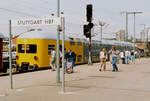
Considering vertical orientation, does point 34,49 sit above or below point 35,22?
Result: below

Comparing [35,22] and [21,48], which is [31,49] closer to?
[21,48]

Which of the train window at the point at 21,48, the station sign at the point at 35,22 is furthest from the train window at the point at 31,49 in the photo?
the station sign at the point at 35,22

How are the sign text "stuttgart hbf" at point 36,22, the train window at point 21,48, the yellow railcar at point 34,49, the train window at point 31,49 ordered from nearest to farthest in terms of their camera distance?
the sign text "stuttgart hbf" at point 36,22
the yellow railcar at point 34,49
the train window at point 31,49
the train window at point 21,48

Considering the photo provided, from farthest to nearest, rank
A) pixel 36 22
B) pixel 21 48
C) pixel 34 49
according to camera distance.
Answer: pixel 21 48, pixel 34 49, pixel 36 22

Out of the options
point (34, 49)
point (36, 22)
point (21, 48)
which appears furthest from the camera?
point (21, 48)

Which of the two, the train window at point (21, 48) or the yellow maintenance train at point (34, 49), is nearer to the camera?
the yellow maintenance train at point (34, 49)

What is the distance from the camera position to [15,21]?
9.73 m

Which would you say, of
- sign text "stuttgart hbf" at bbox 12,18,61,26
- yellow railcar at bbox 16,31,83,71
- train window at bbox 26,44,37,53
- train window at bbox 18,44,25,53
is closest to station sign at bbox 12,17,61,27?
sign text "stuttgart hbf" at bbox 12,18,61,26

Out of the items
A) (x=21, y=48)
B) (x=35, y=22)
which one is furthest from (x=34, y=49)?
(x=35, y=22)

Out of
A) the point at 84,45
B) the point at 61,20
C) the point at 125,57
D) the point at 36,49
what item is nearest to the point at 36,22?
the point at 61,20

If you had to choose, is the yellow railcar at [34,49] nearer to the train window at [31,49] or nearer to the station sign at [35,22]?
the train window at [31,49]

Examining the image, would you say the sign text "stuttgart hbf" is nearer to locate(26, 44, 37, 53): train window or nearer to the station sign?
the station sign

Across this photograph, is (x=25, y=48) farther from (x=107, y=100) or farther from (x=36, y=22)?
(x=107, y=100)

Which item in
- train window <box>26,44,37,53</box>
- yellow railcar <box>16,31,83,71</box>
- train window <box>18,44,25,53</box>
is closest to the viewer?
yellow railcar <box>16,31,83,71</box>
